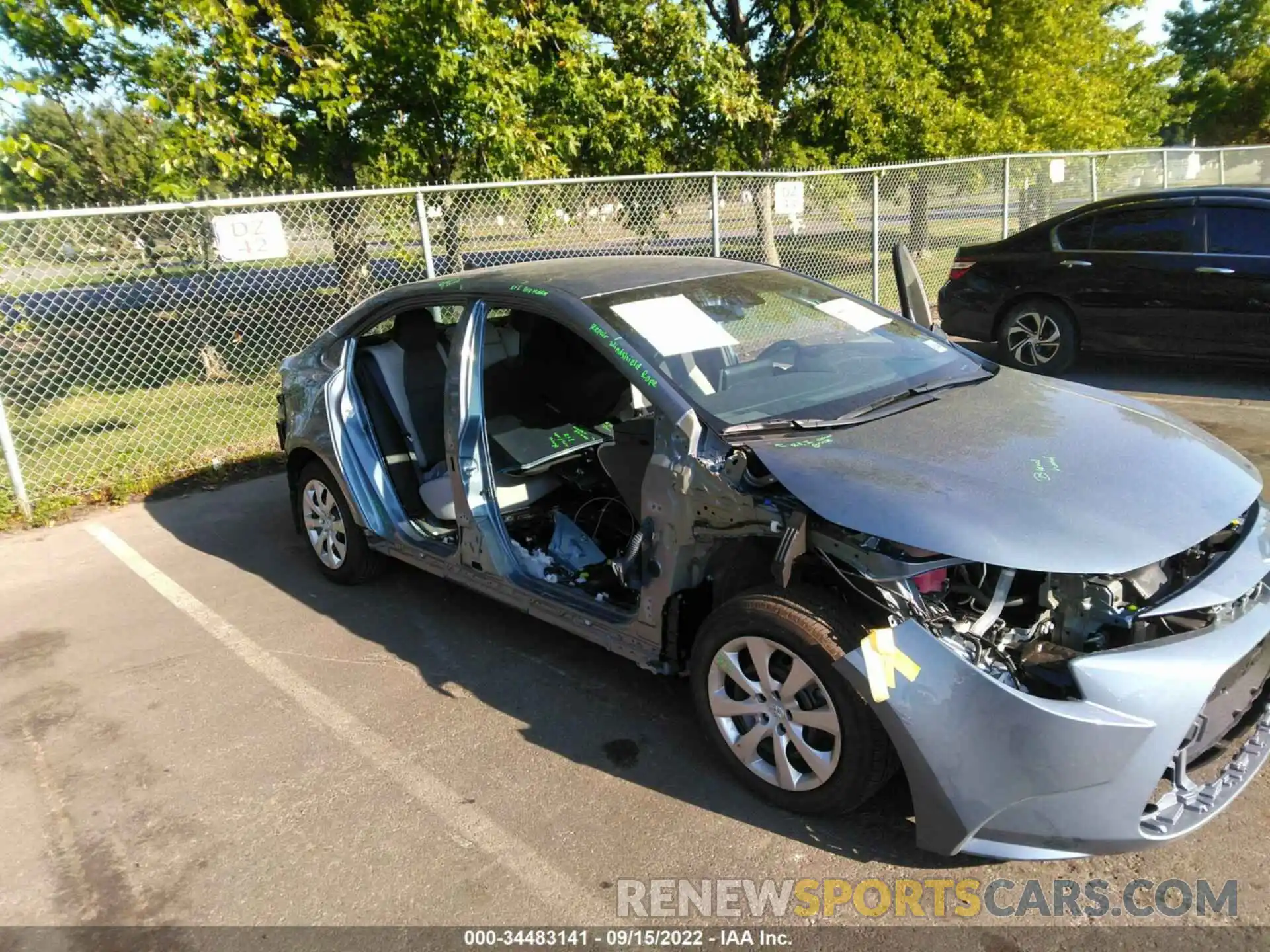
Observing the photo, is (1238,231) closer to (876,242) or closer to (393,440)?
(876,242)

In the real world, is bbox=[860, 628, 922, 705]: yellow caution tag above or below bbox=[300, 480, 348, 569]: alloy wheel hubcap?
above

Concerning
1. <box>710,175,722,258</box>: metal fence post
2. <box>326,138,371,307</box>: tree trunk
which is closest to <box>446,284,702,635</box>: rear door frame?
<box>326,138,371,307</box>: tree trunk

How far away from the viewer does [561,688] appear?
3668 millimetres

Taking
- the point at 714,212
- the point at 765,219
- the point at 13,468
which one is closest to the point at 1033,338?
the point at 714,212

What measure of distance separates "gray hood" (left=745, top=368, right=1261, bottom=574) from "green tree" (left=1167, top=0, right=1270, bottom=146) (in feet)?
121

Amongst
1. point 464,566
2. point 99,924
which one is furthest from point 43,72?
point 99,924

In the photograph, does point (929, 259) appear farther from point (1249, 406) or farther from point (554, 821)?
point (554, 821)

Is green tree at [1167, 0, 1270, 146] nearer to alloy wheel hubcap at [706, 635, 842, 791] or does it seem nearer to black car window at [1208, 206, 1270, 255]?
black car window at [1208, 206, 1270, 255]

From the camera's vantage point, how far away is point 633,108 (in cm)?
992

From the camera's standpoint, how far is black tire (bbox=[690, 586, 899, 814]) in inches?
98.3

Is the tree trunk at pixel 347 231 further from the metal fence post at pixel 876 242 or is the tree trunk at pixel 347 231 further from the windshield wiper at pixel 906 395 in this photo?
the windshield wiper at pixel 906 395

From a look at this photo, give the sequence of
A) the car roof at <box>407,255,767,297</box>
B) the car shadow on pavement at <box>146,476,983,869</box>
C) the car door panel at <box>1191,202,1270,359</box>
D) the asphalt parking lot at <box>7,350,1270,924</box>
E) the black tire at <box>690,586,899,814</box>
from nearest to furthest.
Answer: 1. the black tire at <box>690,586,899,814</box>
2. the asphalt parking lot at <box>7,350,1270,924</box>
3. the car shadow on pavement at <box>146,476,983,869</box>
4. the car roof at <box>407,255,767,297</box>
5. the car door panel at <box>1191,202,1270,359</box>

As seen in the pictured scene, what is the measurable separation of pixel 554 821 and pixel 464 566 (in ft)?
4.41

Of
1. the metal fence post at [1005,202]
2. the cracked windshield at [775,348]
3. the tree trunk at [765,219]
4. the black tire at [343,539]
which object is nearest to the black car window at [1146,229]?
the tree trunk at [765,219]
